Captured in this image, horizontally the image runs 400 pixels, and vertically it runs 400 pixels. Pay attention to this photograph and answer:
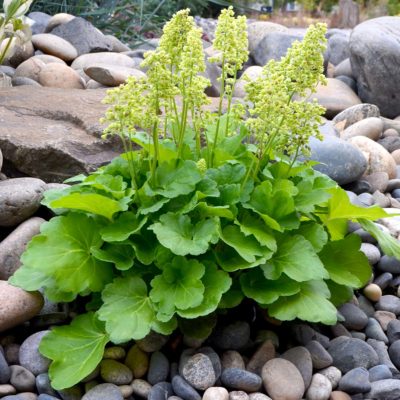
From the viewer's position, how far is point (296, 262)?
7.73ft

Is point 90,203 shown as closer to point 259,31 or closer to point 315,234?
point 315,234

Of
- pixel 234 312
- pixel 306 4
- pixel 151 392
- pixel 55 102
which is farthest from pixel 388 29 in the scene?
pixel 306 4

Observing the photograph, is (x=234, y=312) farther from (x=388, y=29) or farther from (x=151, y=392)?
(x=388, y=29)

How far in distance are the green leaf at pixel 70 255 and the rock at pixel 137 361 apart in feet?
0.87

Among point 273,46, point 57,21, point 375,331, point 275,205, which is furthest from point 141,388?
point 273,46

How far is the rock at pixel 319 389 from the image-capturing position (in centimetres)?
235

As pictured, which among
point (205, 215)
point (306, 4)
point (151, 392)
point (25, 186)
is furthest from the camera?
point (306, 4)

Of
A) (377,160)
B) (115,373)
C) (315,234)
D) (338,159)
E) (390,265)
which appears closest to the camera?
(115,373)

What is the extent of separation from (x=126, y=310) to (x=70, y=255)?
1.05 ft

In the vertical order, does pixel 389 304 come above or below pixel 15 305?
below

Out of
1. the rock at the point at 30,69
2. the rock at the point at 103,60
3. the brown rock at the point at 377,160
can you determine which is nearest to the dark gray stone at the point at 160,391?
the brown rock at the point at 377,160

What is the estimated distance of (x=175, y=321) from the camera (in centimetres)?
227

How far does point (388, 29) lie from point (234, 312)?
198 inches

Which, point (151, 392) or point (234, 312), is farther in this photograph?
point (234, 312)
